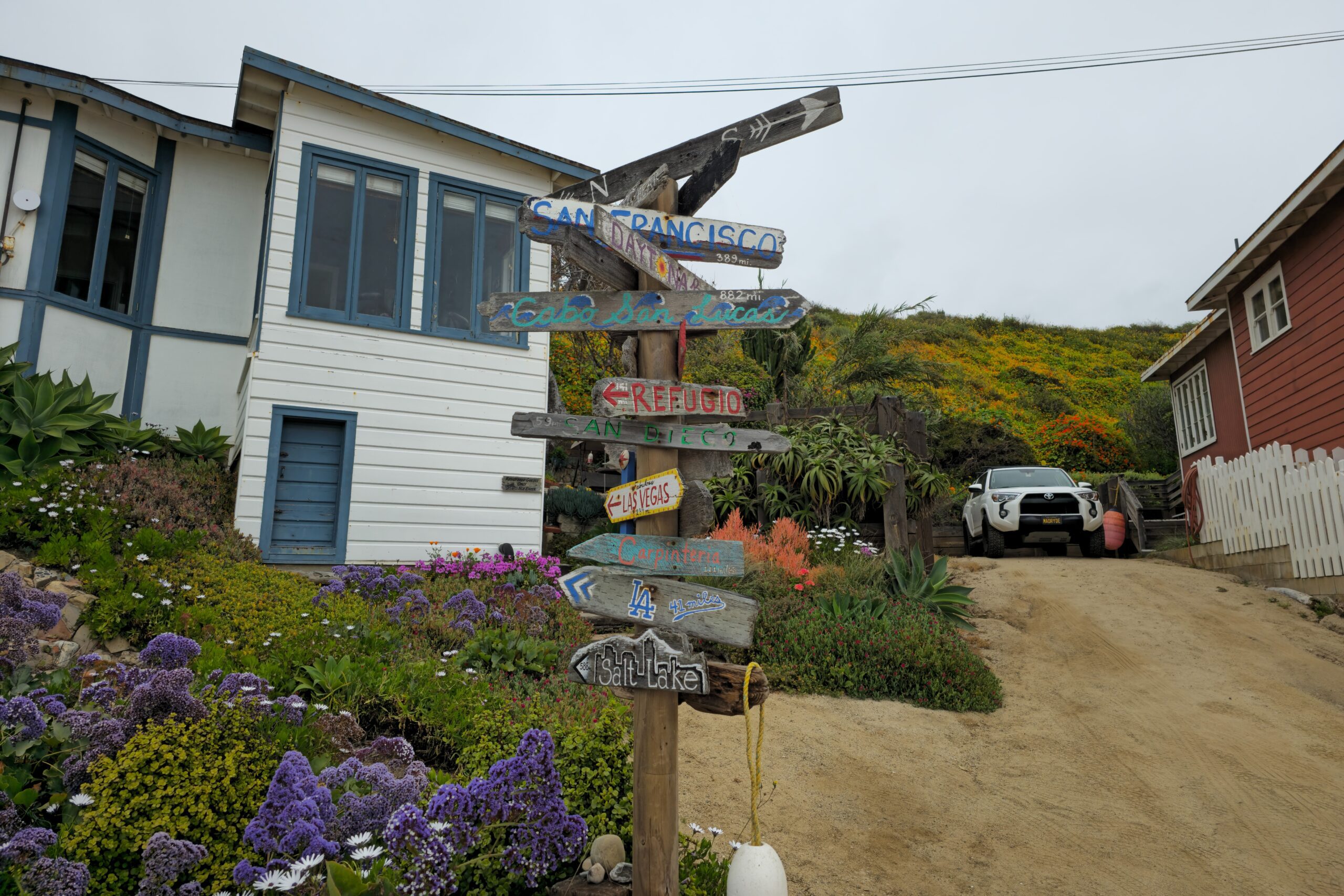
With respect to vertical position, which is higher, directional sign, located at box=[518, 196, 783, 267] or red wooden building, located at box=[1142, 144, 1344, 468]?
red wooden building, located at box=[1142, 144, 1344, 468]

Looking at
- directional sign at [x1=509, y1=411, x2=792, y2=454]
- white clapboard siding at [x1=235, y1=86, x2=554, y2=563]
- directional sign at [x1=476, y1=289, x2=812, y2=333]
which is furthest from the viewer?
white clapboard siding at [x1=235, y1=86, x2=554, y2=563]

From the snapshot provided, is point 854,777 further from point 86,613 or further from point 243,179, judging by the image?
point 243,179

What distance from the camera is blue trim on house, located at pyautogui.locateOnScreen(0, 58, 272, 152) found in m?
8.27

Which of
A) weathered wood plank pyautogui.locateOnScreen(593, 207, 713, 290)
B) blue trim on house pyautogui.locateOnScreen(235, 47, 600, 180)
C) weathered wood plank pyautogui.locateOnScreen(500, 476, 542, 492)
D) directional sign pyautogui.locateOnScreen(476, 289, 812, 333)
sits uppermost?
blue trim on house pyautogui.locateOnScreen(235, 47, 600, 180)

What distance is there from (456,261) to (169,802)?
25.5 feet

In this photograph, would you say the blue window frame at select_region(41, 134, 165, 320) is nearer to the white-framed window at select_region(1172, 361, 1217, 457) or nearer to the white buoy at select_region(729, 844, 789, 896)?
the white buoy at select_region(729, 844, 789, 896)

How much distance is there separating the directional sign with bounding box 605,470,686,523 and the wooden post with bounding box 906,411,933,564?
743 centimetres

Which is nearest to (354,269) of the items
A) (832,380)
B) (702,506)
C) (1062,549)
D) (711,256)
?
(711,256)

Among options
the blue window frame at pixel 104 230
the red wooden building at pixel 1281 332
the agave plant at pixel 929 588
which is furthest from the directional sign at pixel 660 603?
the red wooden building at pixel 1281 332

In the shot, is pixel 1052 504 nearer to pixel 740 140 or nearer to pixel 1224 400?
pixel 1224 400

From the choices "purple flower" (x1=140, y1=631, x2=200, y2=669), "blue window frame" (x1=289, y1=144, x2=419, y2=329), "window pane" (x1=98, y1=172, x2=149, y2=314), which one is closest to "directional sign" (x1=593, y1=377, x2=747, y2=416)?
"purple flower" (x1=140, y1=631, x2=200, y2=669)

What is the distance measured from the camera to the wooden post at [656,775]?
3.02 m

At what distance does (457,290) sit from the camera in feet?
31.3

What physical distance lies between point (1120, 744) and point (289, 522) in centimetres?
798
